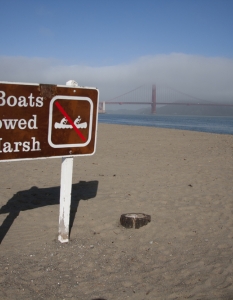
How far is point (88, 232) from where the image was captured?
3557 mm

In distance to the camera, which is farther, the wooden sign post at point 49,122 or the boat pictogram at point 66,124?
the boat pictogram at point 66,124

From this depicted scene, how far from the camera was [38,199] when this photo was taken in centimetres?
469

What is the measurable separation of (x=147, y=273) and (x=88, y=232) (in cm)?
103

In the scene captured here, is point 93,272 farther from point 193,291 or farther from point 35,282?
point 193,291

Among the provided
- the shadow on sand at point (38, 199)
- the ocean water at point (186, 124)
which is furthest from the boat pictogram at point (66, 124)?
the ocean water at point (186, 124)

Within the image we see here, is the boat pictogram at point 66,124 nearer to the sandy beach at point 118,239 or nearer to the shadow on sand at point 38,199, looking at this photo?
the sandy beach at point 118,239

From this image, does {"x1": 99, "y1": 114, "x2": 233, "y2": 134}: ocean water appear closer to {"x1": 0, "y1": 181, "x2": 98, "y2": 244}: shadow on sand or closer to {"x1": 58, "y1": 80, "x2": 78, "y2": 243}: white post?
{"x1": 0, "y1": 181, "x2": 98, "y2": 244}: shadow on sand

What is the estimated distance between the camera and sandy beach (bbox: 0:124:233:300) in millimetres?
2504

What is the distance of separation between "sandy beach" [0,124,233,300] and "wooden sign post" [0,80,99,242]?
0.52m

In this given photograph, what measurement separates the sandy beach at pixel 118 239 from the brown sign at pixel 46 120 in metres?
0.98

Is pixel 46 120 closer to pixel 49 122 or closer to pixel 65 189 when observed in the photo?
pixel 49 122

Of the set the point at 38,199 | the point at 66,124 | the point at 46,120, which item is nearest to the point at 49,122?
the point at 46,120

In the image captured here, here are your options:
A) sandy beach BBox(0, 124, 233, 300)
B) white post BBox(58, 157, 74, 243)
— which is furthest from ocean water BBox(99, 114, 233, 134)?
white post BBox(58, 157, 74, 243)

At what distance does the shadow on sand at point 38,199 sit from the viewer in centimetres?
395
